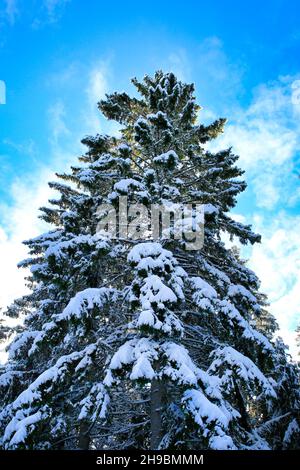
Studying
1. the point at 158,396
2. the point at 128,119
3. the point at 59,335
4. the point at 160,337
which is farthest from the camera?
the point at 128,119

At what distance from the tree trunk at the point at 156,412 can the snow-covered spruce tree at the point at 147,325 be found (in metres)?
0.03

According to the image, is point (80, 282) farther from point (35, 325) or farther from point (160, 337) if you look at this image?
point (160, 337)

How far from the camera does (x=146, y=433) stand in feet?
30.3

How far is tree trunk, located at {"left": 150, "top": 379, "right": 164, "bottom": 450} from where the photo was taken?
23.7 ft

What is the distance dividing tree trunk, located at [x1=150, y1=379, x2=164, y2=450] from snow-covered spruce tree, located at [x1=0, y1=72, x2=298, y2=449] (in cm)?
3

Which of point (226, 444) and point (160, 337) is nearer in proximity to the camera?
point (226, 444)

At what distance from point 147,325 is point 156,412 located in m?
2.83

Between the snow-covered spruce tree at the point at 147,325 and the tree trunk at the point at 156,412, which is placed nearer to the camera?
the snow-covered spruce tree at the point at 147,325

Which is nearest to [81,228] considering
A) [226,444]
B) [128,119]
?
[128,119]

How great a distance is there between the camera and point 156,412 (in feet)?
25.0

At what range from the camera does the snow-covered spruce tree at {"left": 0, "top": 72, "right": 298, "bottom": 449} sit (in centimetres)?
669

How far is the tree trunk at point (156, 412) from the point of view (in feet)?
23.7

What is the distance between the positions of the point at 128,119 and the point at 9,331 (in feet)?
55.8

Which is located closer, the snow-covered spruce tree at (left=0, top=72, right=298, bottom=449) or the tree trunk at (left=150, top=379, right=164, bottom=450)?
the snow-covered spruce tree at (left=0, top=72, right=298, bottom=449)
